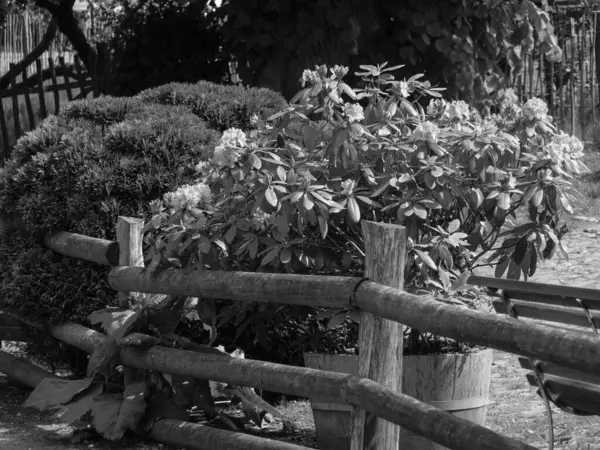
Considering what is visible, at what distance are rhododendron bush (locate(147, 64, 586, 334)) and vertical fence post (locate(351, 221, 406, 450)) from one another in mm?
308

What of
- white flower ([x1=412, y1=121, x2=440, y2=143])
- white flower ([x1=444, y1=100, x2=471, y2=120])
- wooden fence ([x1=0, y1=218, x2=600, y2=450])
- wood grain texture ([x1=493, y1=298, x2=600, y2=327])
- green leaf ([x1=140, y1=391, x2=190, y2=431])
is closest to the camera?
wooden fence ([x1=0, y1=218, x2=600, y2=450])

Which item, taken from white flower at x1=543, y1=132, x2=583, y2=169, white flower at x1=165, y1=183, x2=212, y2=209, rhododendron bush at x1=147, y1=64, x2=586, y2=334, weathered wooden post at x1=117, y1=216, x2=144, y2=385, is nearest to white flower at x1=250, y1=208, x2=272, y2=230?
rhododendron bush at x1=147, y1=64, x2=586, y2=334

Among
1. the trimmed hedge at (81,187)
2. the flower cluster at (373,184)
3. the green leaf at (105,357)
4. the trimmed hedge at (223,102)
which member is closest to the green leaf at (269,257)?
the flower cluster at (373,184)

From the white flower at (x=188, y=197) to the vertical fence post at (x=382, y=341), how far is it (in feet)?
2.96

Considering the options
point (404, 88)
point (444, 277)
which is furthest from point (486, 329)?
point (404, 88)

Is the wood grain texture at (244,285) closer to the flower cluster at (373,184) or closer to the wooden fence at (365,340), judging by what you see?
the wooden fence at (365,340)

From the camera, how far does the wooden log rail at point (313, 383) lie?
3230mm

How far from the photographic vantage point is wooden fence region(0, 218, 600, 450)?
10.1 feet

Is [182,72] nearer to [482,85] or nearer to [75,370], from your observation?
[482,85]

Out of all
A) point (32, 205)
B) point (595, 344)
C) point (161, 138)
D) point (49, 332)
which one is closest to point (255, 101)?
point (161, 138)

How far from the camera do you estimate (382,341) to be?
378cm

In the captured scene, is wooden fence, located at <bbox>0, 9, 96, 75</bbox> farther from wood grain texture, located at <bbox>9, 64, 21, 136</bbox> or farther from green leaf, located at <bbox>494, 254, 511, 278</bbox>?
green leaf, located at <bbox>494, 254, 511, 278</bbox>

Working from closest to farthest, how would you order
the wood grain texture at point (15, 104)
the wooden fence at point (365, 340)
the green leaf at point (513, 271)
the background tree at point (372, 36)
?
the wooden fence at point (365, 340), the green leaf at point (513, 271), the background tree at point (372, 36), the wood grain texture at point (15, 104)

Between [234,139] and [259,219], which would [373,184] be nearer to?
[259,219]
